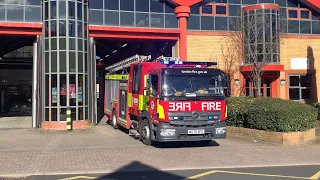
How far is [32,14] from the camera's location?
765 inches

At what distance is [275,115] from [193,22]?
35.6 ft

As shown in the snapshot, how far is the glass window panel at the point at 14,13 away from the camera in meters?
19.1

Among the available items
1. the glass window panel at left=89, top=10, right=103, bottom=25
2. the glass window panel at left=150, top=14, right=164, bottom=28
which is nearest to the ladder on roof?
the glass window panel at left=89, top=10, right=103, bottom=25

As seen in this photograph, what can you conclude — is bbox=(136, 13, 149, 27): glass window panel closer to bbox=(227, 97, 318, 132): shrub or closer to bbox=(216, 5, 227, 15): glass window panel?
bbox=(216, 5, 227, 15): glass window panel

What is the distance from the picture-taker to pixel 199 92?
39.6 ft

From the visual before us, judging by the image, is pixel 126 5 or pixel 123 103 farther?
pixel 126 5

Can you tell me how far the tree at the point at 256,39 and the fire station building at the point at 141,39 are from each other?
0.14 meters

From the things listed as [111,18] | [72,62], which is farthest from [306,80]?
[72,62]

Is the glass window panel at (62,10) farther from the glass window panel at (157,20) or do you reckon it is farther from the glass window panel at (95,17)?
the glass window panel at (157,20)

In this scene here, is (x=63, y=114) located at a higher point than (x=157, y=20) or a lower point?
lower

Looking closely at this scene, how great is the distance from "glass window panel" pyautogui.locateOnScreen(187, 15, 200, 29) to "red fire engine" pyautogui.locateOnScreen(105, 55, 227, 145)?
1007cm

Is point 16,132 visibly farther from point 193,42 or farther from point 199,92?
point 193,42

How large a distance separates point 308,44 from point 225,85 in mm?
15176

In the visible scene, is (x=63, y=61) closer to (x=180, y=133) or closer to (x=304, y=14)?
(x=180, y=133)
